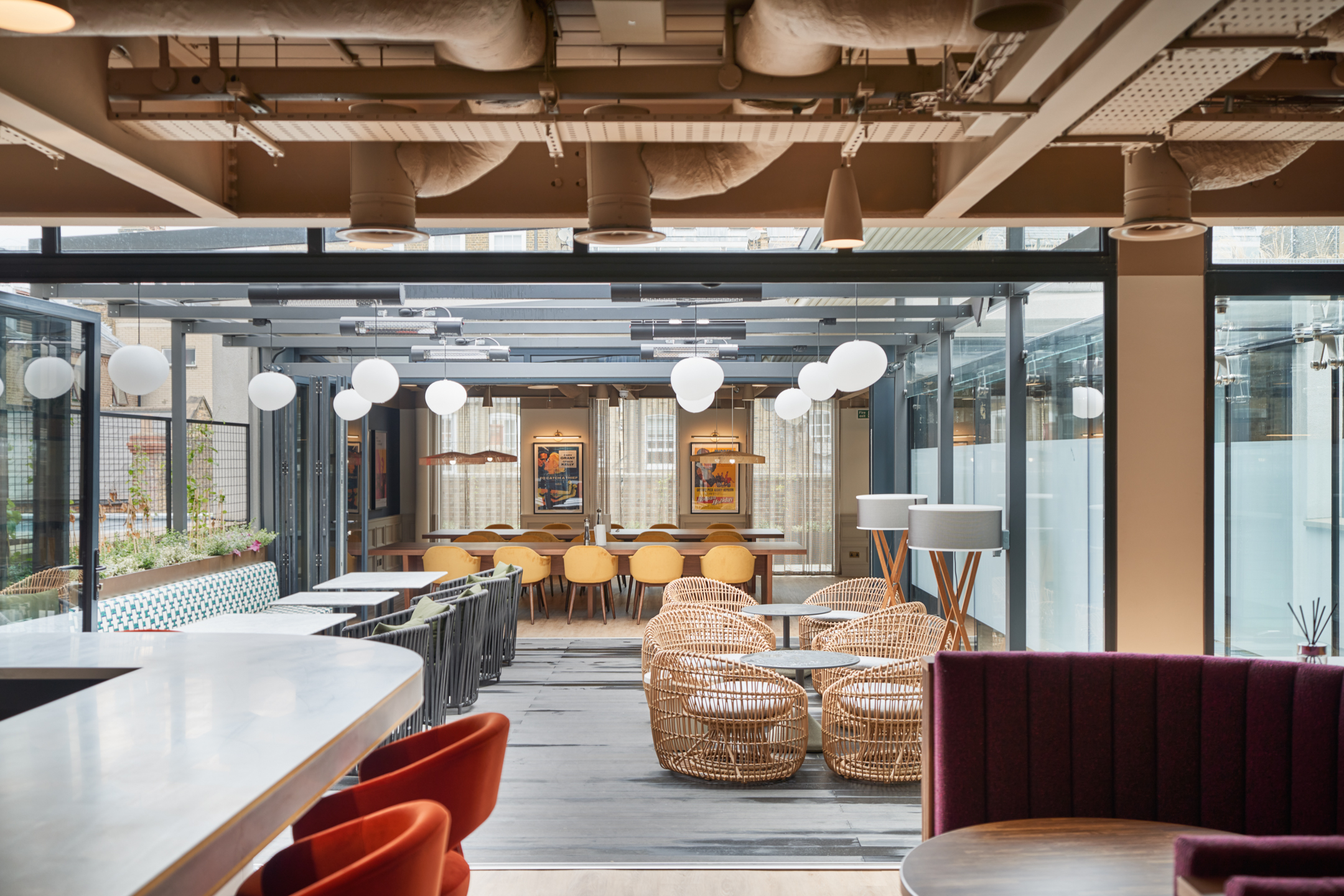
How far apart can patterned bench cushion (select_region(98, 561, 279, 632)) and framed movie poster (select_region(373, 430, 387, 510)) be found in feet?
13.0

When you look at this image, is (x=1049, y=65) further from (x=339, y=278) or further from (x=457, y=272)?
(x=339, y=278)

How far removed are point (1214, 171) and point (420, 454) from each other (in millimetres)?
12515

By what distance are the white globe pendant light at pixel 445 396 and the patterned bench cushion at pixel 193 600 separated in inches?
82.8

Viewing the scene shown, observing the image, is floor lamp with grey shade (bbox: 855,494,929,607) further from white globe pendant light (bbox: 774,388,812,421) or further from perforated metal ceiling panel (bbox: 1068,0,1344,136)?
perforated metal ceiling panel (bbox: 1068,0,1344,136)

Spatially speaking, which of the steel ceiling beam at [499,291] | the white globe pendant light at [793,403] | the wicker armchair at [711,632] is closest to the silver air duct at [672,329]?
the white globe pendant light at [793,403]

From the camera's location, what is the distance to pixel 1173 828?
2.37 meters

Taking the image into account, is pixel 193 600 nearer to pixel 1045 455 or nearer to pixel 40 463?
pixel 40 463

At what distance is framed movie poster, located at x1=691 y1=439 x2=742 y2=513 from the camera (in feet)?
45.8

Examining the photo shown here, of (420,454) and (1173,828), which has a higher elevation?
(420,454)

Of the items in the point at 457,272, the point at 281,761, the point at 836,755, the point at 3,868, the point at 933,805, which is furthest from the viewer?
the point at 836,755

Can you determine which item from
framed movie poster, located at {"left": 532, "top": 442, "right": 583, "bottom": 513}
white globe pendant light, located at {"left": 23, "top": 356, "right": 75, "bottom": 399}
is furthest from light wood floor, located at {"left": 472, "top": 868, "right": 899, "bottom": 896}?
framed movie poster, located at {"left": 532, "top": 442, "right": 583, "bottom": 513}

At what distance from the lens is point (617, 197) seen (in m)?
2.83

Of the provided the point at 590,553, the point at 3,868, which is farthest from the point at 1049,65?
the point at 590,553

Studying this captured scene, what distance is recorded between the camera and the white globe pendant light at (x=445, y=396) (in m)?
7.81
